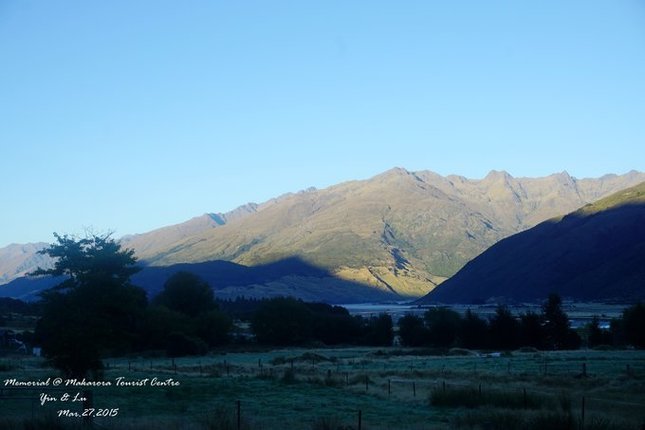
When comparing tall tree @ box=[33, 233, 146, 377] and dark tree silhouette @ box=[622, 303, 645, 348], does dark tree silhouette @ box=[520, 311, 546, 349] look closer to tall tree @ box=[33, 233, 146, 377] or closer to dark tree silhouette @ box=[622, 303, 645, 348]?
dark tree silhouette @ box=[622, 303, 645, 348]

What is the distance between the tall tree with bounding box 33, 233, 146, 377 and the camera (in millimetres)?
41844

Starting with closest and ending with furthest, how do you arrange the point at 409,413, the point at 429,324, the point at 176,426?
the point at 176,426 → the point at 409,413 → the point at 429,324

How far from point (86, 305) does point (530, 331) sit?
66.7m

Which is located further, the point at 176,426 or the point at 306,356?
the point at 306,356

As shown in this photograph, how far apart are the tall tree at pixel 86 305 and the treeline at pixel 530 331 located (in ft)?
164

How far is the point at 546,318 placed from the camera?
104 meters

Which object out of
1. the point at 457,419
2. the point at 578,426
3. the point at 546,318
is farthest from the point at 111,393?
the point at 546,318

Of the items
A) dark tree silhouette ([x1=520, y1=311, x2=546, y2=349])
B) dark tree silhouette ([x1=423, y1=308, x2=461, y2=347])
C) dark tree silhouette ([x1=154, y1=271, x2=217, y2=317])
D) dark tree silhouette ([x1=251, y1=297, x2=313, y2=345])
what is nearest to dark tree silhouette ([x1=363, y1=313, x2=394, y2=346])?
dark tree silhouette ([x1=423, y1=308, x2=461, y2=347])

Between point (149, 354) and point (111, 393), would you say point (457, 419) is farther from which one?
point (149, 354)

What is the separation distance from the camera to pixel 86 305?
201 feet

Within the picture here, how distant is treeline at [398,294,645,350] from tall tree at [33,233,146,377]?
50.1 meters

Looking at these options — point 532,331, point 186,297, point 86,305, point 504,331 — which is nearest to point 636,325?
point 532,331

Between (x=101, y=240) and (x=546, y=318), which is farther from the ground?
(x=101, y=240)

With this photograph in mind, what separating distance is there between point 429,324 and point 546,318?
781 inches
